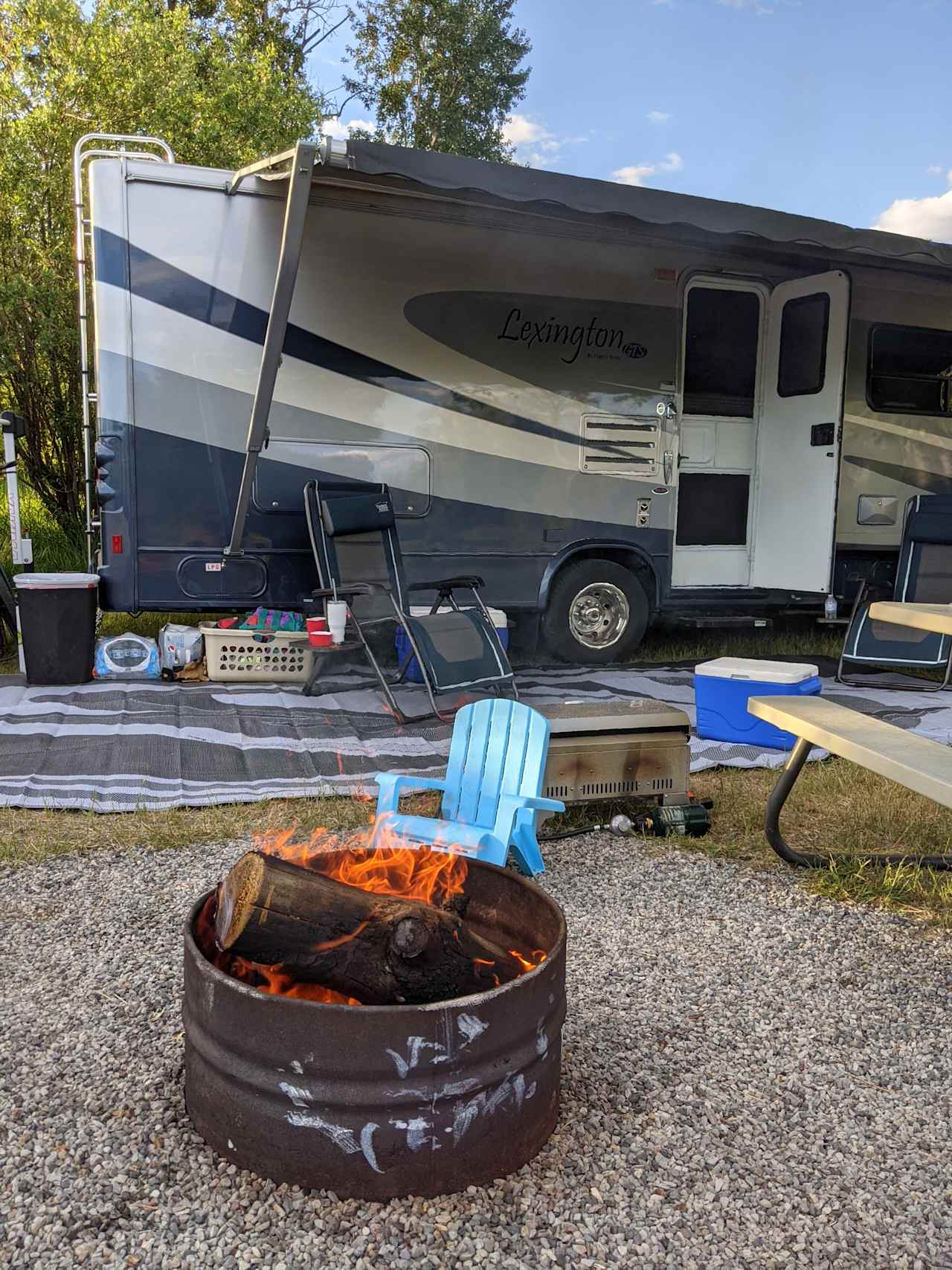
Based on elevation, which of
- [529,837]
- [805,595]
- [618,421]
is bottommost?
[529,837]

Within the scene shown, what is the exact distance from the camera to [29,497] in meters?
8.75

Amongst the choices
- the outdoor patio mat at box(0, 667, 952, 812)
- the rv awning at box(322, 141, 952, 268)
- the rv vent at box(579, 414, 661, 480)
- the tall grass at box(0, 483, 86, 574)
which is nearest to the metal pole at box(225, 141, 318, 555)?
the rv awning at box(322, 141, 952, 268)

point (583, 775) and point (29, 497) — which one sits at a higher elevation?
point (29, 497)

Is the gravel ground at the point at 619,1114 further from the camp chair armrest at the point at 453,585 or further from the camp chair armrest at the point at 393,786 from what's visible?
the camp chair armrest at the point at 453,585

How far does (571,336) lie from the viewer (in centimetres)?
566

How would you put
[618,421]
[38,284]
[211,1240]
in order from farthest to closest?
[38,284], [618,421], [211,1240]

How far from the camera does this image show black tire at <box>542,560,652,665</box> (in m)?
5.87

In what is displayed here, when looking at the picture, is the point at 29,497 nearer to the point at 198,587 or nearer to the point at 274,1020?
the point at 198,587

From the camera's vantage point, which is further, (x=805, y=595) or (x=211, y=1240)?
(x=805, y=595)

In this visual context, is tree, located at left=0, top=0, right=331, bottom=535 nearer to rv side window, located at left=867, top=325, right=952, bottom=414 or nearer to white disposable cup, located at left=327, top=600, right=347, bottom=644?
white disposable cup, located at left=327, top=600, right=347, bottom=644

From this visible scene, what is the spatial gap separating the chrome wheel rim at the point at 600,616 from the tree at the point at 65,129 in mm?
4331

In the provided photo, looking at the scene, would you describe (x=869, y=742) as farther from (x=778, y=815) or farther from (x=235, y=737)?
(x=235, y=737)

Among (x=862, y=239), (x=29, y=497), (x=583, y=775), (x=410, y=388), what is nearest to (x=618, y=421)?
(x=410, y=388)

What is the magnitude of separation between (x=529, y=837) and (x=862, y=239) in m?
3.30
